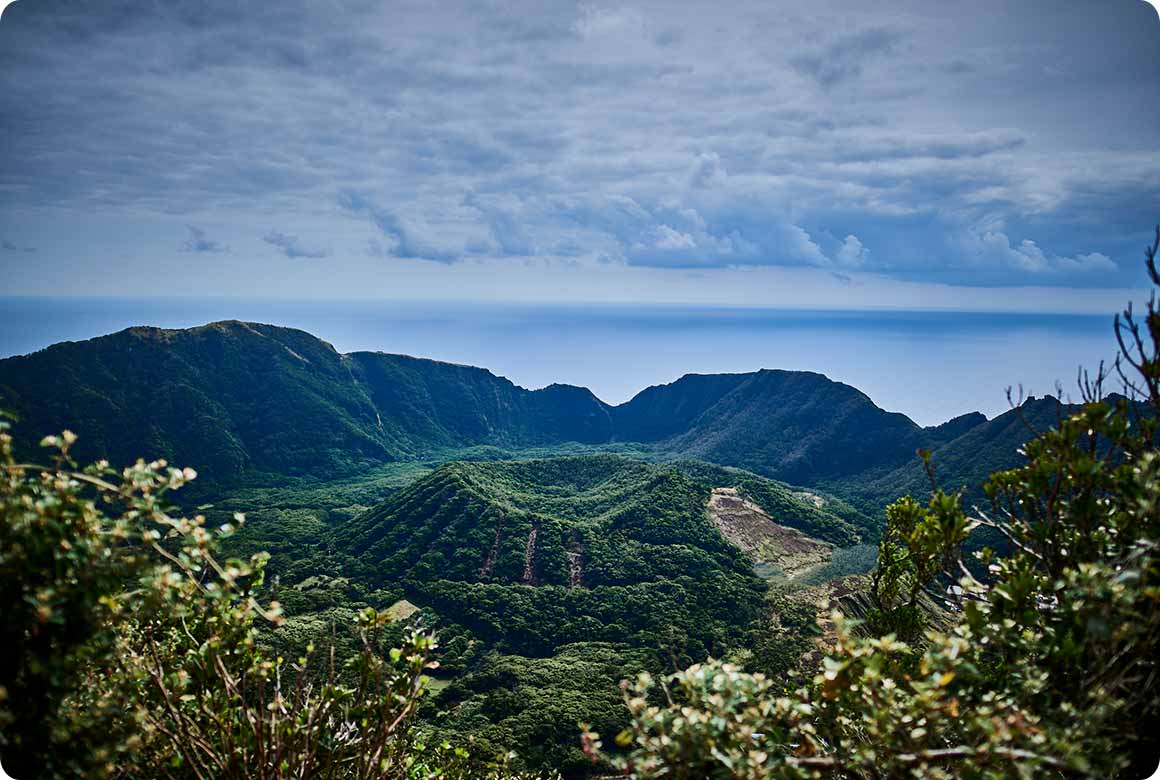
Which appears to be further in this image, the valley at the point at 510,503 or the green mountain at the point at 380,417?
the green mountain at the point at 380,417

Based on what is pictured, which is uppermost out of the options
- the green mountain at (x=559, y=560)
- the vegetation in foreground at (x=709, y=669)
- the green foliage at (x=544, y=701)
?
the vegetation in foreground at (x=709, y=669)

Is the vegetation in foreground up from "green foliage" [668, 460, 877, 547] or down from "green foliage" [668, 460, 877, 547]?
up

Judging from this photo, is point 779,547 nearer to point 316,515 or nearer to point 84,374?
point 316,515

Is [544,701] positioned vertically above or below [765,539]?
below

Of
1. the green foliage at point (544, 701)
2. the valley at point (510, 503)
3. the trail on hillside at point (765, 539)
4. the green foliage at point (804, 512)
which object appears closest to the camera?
the green foliage at point (544, 701)

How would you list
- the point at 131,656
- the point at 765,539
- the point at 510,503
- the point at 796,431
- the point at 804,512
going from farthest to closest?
the point at 796,431
the point at 510,503
the point at 804,512
the point at 765,539
the point at 131,656

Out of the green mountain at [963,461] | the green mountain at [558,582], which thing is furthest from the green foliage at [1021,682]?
the green mountain at [963,461]

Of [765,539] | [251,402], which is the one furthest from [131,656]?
[251,402]

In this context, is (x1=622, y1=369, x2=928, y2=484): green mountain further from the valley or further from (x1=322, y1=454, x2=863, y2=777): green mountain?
(x1=322, y1=454, x2=863, y2=777): green mountain

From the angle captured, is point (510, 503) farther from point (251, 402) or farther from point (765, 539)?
point (251, 402)

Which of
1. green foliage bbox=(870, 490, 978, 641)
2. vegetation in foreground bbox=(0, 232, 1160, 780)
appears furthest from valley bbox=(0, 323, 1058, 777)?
green foliage bbox=(870, 490, 978, 641)

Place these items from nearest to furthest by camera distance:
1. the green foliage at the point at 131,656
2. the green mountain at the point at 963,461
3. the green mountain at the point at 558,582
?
the green foliage at the point at 131,656 → the green mountain at the point at 558,582 → the green mountain at the point at 963,461

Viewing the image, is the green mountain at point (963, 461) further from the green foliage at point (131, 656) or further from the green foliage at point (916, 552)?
the green foliage at point (131, 656)
